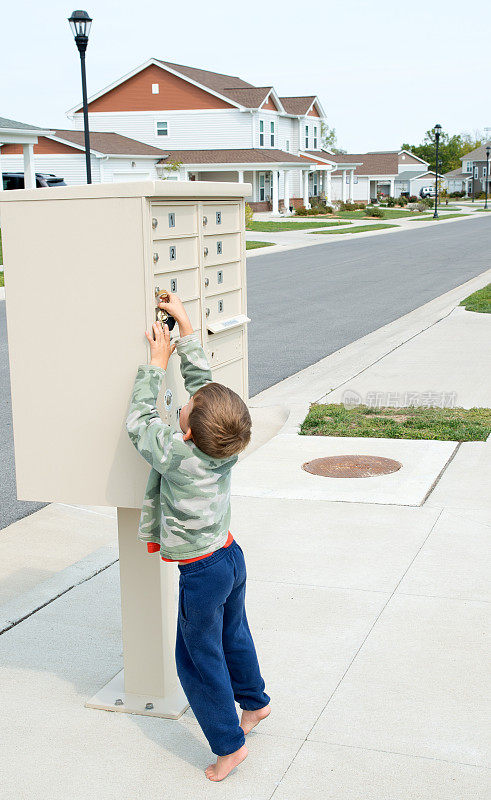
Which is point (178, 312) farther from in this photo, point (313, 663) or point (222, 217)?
point (313, 663)

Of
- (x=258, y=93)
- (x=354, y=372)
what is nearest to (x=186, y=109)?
(x=258, y=93)

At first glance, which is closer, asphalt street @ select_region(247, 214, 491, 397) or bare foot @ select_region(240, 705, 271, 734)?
bare foot @ select_region(240, 705, 271, 734)

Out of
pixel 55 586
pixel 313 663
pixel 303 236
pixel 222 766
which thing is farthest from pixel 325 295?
pixel 303 236

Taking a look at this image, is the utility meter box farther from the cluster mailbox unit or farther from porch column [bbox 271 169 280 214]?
porch column [bbox 271 169 280 214]

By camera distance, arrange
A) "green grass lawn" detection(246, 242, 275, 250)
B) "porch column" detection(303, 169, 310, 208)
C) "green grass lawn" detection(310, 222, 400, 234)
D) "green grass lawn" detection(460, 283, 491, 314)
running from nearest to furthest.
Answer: "green grass lawn" detection(460, 283, 491, 314) → "green grass lawn" detection(246, 242, 275, 250) → "green grass lawn" detection(310, 222, 400, 234) → "porch column" detection(303, 169, 310, 208)

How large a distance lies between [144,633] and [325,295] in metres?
17.0

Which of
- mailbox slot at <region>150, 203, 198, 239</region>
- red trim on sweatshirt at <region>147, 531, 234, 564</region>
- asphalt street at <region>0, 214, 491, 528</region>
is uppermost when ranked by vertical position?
mailbox slot at <region>150, 203, 198, 239</region>

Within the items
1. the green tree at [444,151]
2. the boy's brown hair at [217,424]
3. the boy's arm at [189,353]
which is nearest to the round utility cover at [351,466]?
the boy's arm at [189,353]

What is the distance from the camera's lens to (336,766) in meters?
3.39

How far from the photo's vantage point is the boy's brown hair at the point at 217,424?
126 inches

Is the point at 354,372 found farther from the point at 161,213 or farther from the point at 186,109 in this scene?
the point at 186,109

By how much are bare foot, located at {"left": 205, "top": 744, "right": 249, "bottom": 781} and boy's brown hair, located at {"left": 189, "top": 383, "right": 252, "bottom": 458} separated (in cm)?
109

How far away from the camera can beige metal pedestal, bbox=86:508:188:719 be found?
3.80 meters

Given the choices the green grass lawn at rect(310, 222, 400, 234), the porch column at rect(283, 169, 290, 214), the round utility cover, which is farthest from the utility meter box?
the porch column at rect(283, 169, 290, 214)
